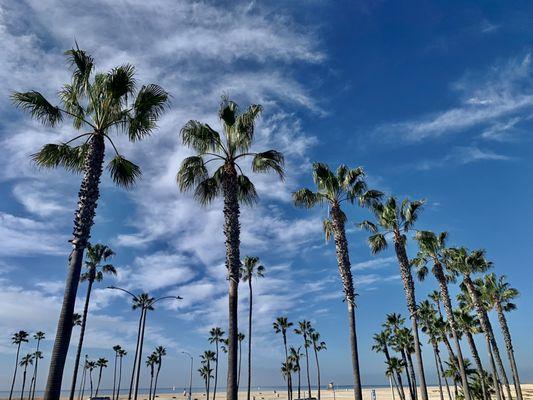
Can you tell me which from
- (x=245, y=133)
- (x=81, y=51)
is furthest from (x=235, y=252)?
(x=81, y=51)

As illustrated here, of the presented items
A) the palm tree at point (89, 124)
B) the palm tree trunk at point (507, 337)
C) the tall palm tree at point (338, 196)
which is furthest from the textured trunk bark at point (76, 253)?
the palm tree trunk at point (507, 337)

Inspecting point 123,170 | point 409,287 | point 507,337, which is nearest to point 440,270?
point 409,287

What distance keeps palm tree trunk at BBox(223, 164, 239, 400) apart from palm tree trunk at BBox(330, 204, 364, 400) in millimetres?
7232

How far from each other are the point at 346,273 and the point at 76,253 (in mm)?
13594

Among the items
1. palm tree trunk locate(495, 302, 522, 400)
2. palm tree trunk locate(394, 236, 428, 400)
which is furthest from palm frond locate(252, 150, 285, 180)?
palm tree trunk locate(495, 302, 522, 400)

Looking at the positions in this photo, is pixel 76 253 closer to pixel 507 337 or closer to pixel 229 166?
pixel 229 166

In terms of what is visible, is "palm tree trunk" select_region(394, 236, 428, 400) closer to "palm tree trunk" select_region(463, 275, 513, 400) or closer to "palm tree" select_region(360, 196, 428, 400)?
"palm tree" select_region(360, 196, 428, 400)

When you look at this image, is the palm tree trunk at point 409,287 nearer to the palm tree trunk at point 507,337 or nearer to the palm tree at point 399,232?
the palm tree at point 399,232

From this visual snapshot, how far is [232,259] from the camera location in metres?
15.5

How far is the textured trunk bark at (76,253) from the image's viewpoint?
10.6 metres

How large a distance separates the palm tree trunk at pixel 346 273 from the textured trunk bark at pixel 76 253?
13.0 m

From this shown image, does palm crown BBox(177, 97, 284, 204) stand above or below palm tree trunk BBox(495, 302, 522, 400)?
above

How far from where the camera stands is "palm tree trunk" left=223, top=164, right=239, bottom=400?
14.4 m

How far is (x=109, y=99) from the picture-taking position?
13.8m
